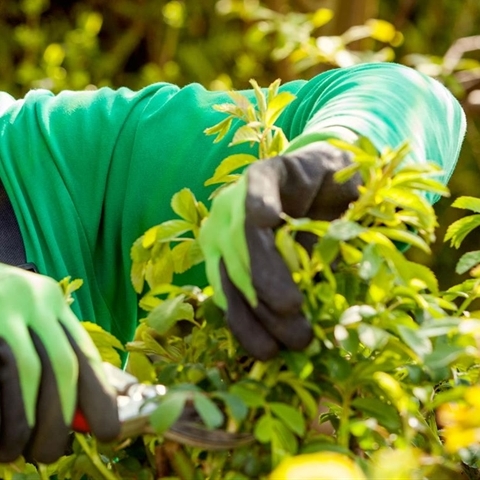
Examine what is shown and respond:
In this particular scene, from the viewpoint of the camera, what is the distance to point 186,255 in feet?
2.54

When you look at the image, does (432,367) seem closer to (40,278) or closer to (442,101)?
(40,278)

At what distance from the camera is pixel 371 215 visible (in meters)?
0.70

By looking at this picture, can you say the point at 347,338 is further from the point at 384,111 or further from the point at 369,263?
the point at 384,111

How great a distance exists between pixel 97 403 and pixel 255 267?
13 centimetres

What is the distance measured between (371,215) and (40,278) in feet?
0.75

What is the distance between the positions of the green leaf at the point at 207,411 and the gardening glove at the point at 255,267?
2.1 inches

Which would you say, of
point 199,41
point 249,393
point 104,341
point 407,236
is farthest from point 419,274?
point 199,41

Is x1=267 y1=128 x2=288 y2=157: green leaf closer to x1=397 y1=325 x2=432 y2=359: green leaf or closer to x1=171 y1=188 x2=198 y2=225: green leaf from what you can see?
x1=171 y1=188 x2=198 y2=225: green leaf

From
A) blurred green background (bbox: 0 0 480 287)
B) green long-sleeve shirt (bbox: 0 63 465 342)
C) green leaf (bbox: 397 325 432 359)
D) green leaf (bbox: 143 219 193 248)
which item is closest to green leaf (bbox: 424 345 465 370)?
green leaf (bbox: 397 325 432 359)

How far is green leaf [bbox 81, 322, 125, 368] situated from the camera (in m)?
0.78

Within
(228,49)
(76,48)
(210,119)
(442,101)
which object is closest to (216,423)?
(442,101)

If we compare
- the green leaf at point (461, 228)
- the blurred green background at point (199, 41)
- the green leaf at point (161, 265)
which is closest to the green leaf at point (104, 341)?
the green leaf at point (161, 265)

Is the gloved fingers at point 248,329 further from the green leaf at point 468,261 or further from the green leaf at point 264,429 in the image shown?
the green leaf at point 468,261

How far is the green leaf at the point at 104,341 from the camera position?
2.57ft
